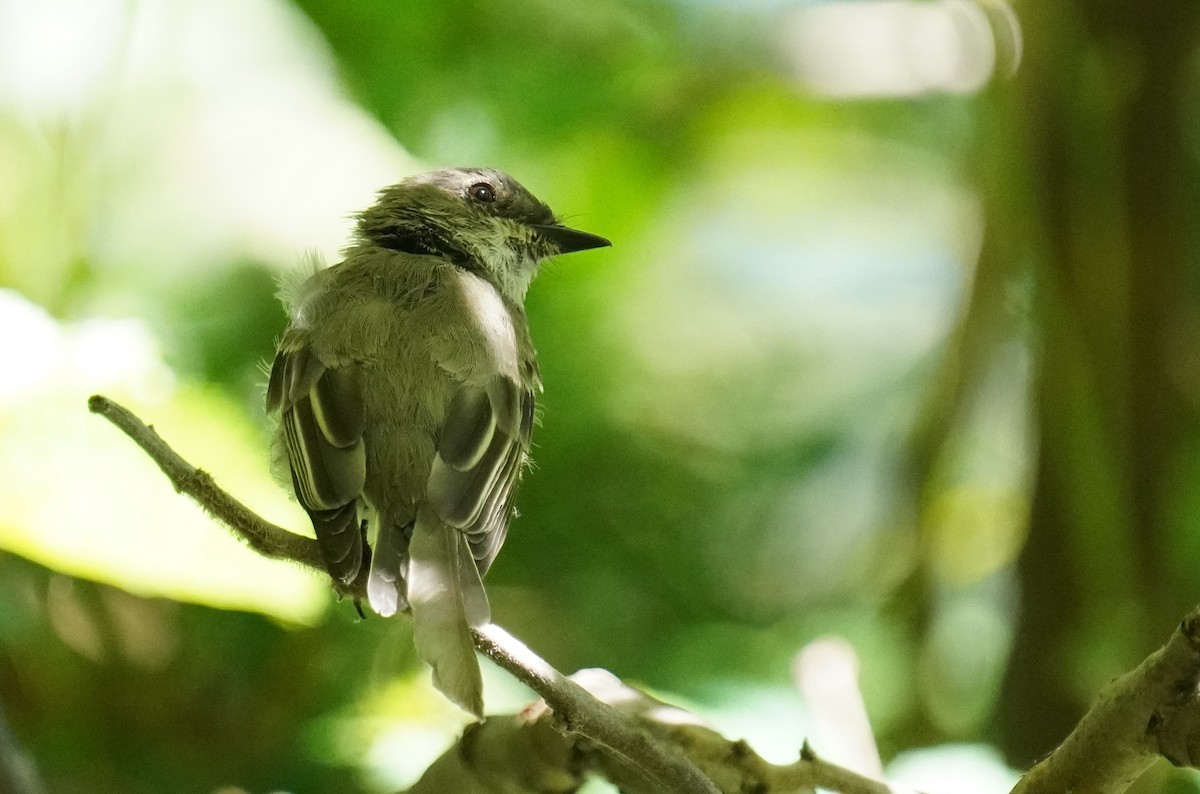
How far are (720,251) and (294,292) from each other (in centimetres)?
183

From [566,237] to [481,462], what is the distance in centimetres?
112

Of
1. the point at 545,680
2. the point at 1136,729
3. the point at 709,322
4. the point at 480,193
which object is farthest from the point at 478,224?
the point at 1136,729

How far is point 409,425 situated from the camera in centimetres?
265

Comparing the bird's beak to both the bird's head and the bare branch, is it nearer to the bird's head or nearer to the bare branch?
the bird's head

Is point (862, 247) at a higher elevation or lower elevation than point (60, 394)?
higher

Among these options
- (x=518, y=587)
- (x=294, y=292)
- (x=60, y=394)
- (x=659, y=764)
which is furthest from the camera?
(x=518, y=587)

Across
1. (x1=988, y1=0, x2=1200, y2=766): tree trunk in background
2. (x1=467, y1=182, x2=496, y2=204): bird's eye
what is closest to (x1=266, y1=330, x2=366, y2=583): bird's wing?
(x1=467, y1=182, x2=496, y2=204): bird's eye

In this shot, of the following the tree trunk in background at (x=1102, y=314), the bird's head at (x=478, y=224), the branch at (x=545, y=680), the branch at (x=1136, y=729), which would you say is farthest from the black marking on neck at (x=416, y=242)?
the branch at (x=1136, y=729)

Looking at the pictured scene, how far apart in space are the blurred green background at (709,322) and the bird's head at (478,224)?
12.4 inches

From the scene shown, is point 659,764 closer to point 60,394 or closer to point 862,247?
point 60,394

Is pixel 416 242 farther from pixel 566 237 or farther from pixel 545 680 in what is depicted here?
pixel 545 680

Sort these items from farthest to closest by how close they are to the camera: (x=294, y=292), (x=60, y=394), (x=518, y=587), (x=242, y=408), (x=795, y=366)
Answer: (x=795, y=366), (x=518, y=587), (x=242, y=408), (x=294, y=292), (x=60, y=394)

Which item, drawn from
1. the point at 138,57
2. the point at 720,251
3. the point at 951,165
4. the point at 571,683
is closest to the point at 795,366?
the point at 720,251

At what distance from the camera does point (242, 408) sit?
135 inches
